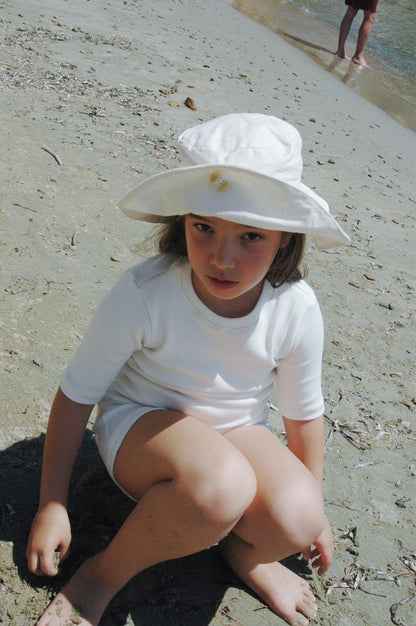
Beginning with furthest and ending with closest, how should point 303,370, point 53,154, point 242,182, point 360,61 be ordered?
point 360,61 < point 53,154 < point 303,370 < point 242,182

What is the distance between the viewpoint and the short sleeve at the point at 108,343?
1915mm

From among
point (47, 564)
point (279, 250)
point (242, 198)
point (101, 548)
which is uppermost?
point (242, 198)

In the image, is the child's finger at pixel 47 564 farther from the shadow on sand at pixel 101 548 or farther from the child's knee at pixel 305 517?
the child's knee at pixel 305 517

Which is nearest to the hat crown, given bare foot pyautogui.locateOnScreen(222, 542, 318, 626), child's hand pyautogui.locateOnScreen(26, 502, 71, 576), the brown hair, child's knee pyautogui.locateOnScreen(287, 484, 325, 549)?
the brown hair

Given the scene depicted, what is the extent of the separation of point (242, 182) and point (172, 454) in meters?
0.73

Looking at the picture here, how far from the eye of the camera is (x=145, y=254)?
141 inches

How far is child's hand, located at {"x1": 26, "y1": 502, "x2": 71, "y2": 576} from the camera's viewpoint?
186 centimetres

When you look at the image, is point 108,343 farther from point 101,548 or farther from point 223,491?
point 101,548

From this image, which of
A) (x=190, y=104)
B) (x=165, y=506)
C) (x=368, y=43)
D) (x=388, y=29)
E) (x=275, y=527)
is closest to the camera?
(x=165, y=506)

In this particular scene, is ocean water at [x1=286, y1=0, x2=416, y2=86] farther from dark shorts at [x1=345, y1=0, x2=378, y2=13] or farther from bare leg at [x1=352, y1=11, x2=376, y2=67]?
dark shorts at [x1=345, y1=0, x2=378, y2=13]

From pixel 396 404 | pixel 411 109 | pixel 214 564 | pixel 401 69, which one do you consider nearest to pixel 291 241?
pixel 214 564

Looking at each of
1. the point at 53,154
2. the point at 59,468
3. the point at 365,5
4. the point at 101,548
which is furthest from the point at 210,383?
the point at 365,5

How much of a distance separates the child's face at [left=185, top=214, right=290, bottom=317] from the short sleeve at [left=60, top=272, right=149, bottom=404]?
7.8 inches

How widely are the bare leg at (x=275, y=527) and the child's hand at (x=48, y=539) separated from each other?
1.60ft
